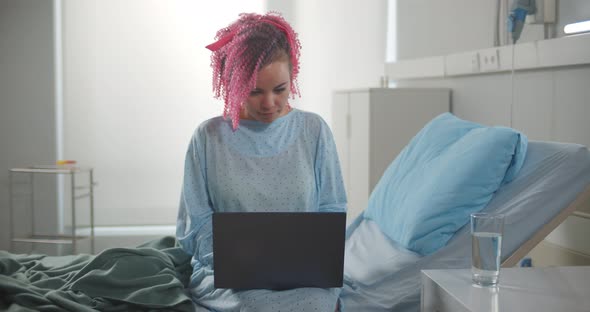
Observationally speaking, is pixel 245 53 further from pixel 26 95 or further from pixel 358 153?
pixel 26 95

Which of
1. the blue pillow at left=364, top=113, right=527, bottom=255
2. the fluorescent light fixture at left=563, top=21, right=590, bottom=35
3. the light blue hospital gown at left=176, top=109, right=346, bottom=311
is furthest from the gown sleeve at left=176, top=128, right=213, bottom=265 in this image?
the fluorescent light fixture at left=563, top=21, right=590, bottom=35

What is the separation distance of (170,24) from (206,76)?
436 mm

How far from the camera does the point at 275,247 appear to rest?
54.2 inches

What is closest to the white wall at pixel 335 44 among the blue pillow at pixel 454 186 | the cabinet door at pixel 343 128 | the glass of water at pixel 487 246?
the cabinet door at pixel 343 128

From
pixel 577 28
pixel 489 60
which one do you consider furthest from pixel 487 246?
pixel 489 60

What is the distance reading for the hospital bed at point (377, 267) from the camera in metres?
1.50

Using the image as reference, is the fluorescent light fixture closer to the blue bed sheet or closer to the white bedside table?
the blue bed sheet

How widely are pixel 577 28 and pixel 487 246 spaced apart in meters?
1.13

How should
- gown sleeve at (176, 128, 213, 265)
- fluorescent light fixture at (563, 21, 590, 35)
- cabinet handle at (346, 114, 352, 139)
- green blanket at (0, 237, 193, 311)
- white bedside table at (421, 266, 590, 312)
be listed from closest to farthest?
1. white bedside table at (421, 266, 590, 312)
2. green blanket at (0, 237, 193, 311)
3. gown sleeve at (176, 128, 213, 265)
4. fluorescent light fixture at (563, 21, 590, 35)
5. cabinet handle at (346, 114, 352, 139)

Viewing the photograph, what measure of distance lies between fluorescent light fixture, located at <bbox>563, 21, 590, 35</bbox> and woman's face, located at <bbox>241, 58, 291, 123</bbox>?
0.91 m

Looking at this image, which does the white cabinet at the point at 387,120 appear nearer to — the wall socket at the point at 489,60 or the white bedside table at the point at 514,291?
the wall socket at the point at 489,60

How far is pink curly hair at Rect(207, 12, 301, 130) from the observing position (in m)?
1.68

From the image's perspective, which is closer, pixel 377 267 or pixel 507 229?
pixel 507 229

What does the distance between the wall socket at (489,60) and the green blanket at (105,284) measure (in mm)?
1434
